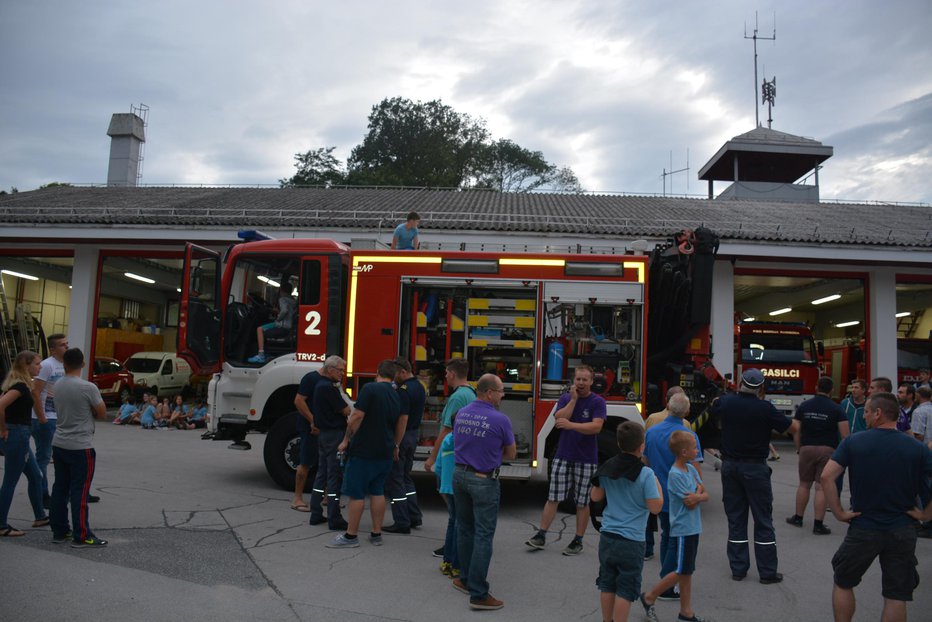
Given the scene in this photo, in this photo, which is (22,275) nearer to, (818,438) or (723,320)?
(723,320)

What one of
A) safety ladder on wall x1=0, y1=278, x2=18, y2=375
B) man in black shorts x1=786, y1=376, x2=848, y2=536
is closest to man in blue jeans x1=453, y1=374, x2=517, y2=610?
man in black shorts x1=786, y1=376, x2=848, y2=536

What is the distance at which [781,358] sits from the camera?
17609 millimetres

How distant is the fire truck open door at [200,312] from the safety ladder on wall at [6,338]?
1361 centimetres

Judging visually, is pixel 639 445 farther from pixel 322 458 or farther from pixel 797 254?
pixel 797 254

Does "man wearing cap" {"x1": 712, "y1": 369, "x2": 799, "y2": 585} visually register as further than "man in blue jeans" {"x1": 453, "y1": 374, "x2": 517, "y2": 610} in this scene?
Yes

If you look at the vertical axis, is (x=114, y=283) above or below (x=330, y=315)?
above

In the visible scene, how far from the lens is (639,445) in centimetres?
450

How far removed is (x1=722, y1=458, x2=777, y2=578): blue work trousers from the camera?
5.92 meters

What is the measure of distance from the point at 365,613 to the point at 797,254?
14.7 metres

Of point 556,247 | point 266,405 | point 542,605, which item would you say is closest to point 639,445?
point 542,605

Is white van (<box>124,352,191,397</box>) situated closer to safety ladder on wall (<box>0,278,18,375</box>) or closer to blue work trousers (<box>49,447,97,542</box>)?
safety ladder on wall (<box>0,278,18,375</box>)

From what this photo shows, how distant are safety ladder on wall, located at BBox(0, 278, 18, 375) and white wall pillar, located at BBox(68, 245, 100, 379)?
2.45m

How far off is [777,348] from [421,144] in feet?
122

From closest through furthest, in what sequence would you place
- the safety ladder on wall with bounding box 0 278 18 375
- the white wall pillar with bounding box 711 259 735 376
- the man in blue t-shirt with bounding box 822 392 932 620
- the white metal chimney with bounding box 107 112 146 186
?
the man in blue t-shirt with bounding box 822 392 932 620 < the white wall pillar with bounding box 711 259 735 376 < the safety ladder on wall with bounding box 0 278 18 375 < the white metal chimney with bounding box 107 112 146 186
